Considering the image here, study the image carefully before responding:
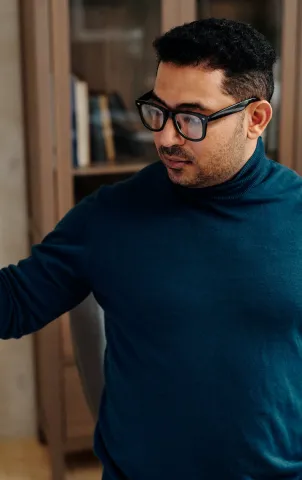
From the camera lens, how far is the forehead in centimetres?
115

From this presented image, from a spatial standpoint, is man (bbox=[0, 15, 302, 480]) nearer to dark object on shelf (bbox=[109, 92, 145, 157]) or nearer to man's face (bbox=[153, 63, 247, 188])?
man's face (bbox=[153, 63, 247, 188])

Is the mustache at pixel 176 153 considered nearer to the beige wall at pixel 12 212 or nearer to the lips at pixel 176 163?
the lips at pixel 176 163

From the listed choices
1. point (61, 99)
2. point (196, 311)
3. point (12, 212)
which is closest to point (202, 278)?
point (196, 311)

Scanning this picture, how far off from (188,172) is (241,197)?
107 mm

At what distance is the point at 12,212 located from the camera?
8.46 feet

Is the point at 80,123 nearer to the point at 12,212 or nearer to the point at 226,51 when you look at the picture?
the point at 12,212

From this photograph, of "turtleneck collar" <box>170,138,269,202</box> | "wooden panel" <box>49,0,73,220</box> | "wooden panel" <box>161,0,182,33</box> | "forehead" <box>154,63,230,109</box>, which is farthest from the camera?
"wooden panel" <box>161,0,182,33</box>

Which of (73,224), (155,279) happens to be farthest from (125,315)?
(73,224)

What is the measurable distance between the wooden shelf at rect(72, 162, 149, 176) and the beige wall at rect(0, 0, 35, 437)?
1.08 ft

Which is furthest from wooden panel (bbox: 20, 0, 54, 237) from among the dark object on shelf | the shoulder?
the shoulder

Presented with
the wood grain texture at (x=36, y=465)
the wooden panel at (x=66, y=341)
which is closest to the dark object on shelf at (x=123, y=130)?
the wooden panel at (x=66, y=341)

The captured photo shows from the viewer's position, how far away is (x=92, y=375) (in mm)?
1567

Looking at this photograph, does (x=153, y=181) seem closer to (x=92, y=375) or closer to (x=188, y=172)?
(x=188, y=172)

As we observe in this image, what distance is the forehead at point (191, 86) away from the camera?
1150 millimetres
